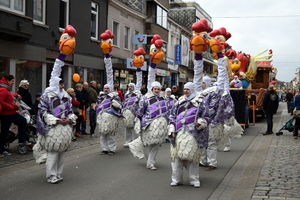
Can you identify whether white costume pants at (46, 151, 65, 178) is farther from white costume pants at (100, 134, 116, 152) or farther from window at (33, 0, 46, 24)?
window at (33, 0, 46, 24)

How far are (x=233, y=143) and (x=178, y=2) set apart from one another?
43.9m

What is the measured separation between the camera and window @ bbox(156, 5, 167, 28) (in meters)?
33.5

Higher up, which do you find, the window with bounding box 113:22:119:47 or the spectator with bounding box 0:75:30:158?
the window with bounding box 113:22:119:47

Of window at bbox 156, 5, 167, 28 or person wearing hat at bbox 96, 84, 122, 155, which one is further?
window at bbox 156, 5, 167, 28

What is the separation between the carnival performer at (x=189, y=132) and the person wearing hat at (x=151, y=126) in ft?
5.04

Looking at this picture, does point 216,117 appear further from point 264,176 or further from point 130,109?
point 130,109

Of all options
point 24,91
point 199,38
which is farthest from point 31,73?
point 199,38

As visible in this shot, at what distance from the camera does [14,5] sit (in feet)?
53.5

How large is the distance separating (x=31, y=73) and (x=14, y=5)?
3.16 metres

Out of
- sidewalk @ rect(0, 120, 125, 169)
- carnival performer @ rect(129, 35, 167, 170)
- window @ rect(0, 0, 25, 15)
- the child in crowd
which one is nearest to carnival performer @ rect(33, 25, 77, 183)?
carnival performer @ rect(129, 35, 167, 170)

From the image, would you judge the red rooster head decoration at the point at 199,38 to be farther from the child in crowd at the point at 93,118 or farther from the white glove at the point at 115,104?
the child in crowd at the point at 93,118

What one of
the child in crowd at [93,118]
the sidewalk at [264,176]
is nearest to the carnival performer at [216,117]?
the sidewalk at [264,176]

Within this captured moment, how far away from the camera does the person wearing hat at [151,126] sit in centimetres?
830

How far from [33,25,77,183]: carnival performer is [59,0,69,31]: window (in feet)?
45.4
